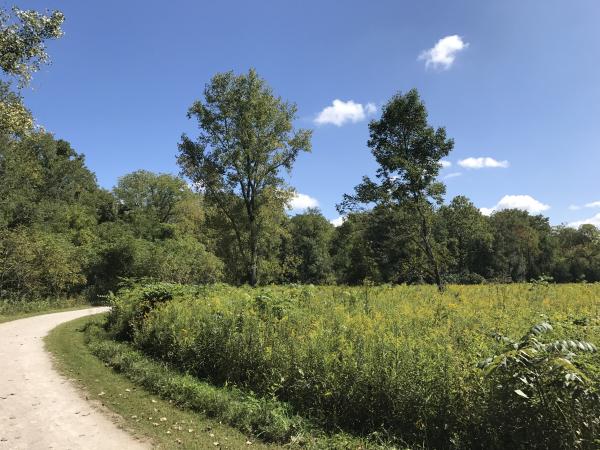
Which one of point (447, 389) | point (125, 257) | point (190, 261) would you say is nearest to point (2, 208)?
point (125, 257)

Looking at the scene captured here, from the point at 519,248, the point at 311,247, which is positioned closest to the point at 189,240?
the point at 311,247

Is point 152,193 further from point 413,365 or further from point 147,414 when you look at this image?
point 413,365

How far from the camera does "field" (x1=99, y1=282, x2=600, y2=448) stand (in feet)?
13.5

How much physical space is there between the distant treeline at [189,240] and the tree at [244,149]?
1322 mm

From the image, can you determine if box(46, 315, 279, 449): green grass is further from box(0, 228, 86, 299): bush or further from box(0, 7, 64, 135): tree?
box(0, 228, 86, 299): bush

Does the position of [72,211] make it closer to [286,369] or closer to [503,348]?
[286,369]

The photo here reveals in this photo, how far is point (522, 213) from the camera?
3157 inches

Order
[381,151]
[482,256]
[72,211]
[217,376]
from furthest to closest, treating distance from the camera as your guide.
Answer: [482,256], [72,211], [381,151], [217,376]

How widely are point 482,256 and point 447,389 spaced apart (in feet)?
215

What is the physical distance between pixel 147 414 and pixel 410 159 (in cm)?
1679

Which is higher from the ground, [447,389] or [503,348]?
[503,348]

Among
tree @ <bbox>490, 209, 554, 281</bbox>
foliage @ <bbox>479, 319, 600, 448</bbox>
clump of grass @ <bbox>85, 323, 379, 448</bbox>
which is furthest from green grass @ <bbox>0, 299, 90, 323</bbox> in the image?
tree @ <bbox>490, 209, 554, 281</bbox>

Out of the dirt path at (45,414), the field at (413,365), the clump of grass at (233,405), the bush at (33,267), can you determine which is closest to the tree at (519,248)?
the bush at (33,267)

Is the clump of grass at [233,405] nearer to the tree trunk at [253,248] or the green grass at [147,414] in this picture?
the green grass at [147,414]
